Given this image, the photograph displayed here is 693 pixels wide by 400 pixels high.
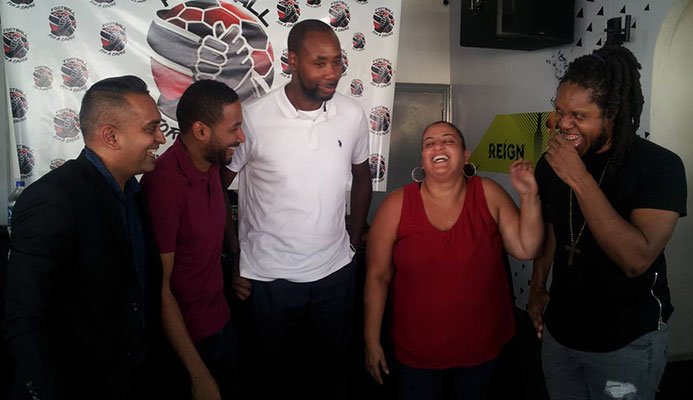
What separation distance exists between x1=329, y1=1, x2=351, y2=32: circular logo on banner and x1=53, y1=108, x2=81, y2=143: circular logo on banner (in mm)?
1767

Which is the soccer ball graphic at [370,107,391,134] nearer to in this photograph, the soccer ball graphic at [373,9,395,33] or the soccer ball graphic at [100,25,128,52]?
the soccer ball graphic at [373,9,395,33]

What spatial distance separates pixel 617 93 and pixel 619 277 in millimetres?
554

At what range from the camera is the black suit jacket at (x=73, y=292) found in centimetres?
104

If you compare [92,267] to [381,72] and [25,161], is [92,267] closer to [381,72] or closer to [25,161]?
[25,161]

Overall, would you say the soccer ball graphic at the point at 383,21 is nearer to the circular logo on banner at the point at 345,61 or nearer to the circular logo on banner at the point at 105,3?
the circular logo on banner at the point at 345,61

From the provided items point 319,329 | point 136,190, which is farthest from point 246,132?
point 319,329

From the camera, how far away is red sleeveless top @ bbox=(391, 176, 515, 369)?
1.50 m

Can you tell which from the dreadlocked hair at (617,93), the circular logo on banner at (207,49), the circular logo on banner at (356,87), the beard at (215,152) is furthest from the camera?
the circular logo on banner at (356,87)

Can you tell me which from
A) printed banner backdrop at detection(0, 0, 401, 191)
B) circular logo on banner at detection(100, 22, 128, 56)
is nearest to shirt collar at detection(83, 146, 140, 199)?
printed banner backdrop at detection(0, 0, 401, 191)

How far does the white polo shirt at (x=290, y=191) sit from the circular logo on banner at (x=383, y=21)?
55.4 inches

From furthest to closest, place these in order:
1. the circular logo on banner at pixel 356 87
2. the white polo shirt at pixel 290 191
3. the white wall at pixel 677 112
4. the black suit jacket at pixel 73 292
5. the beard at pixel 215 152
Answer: the circular logo on banner at pixel 356 87 → the white wall at pixel 677 112 → the white polo shirt at pixel 290 191 → the beard at pixel 215 152 → the black suit jacket at pixel 73 292

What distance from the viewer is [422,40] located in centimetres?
430

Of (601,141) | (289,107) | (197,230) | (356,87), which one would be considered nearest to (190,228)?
(197,230)

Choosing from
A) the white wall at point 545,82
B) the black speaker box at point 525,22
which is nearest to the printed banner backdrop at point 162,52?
the black speaker box at point 525,22
